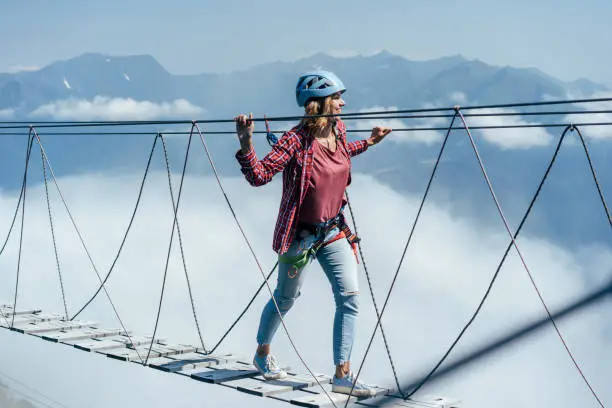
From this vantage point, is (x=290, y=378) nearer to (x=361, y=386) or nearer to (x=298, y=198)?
(x=361, y=386)

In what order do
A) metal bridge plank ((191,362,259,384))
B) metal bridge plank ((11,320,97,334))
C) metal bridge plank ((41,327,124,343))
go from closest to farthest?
metal bridge plank ((191,362,259,384)) → metal bridge plank ((41,327,124,343)) → metal bridge plank ((11,320,97,334))

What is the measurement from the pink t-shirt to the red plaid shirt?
25mm

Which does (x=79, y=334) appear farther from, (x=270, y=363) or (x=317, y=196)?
(x=317, y=196)

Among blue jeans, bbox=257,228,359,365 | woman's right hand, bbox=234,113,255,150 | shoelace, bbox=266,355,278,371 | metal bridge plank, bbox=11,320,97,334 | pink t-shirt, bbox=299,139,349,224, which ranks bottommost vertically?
shoelace, bbox=266,355,278,371

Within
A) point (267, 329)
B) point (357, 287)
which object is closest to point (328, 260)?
point (357, 287)

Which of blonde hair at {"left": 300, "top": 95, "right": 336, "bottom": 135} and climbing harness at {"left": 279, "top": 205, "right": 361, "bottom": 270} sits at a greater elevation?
blonde hair at {"left": 300, "top": 95, "right": 336, "bottom": 135}

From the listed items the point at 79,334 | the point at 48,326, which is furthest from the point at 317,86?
the point at 48,326

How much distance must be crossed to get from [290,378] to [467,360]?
728mm

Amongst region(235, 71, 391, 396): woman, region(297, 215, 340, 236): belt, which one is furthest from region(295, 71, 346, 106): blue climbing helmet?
region(297, 215, 340, 236): belt

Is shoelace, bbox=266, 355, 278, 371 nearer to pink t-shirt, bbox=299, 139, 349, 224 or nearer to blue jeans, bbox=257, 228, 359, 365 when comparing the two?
blue jeans, bbox=257, 228, 359, 365

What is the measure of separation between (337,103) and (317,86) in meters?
0.10

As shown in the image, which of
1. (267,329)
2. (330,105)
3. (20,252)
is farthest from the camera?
(20,252)

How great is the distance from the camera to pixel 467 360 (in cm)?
368

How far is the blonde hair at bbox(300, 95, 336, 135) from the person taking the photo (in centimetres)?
360
